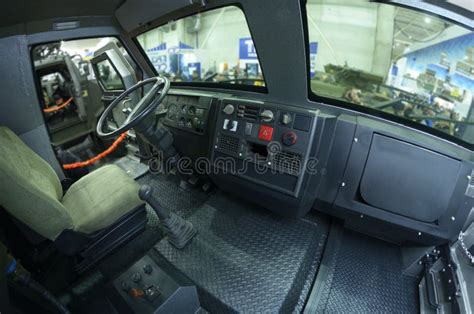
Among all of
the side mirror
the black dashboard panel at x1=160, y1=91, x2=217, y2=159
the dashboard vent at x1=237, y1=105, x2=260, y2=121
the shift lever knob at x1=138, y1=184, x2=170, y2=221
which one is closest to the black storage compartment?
the dashboard vent at x1=237, y1=105, x2=260, y2=121

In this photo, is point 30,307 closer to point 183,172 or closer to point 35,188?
point 35,188

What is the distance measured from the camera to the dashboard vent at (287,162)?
146cm

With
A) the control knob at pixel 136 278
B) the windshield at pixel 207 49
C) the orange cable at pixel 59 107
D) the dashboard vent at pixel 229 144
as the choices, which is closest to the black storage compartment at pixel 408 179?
the dashboard vent at pixel 229 144

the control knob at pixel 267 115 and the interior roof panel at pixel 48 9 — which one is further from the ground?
the interior roof panel at pixel 48 9

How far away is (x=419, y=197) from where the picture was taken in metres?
1.37

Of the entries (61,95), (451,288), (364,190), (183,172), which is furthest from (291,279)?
(61,95)

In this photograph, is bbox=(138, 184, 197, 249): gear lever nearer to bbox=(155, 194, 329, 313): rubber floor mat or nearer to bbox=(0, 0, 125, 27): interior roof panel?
bbox=(155, 194, 329, 313): rubber floor mat

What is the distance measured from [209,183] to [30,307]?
1.50 meters

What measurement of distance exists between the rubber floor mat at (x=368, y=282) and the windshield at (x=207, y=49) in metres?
1.46

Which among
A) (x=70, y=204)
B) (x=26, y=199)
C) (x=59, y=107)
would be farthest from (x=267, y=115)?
(x=59, y=107)

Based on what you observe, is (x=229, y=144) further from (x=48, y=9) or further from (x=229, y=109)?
(x=48, y=9)

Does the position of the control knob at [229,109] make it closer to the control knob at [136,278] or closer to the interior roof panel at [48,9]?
the control knob at [136,278]

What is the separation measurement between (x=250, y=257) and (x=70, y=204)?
1.36 metres

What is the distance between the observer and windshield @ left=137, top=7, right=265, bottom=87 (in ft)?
6.04
